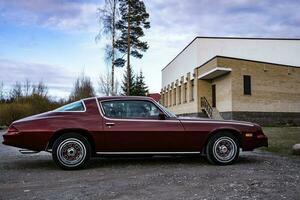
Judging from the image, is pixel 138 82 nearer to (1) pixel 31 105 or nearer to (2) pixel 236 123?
(1) pixel 31 105

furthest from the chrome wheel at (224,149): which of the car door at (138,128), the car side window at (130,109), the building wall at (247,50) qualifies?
the building wall at (247,50)

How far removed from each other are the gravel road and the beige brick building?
26521 mm

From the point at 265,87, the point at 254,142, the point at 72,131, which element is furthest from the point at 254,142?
the point at 265,87

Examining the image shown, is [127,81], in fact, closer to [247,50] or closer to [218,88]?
[218,88]

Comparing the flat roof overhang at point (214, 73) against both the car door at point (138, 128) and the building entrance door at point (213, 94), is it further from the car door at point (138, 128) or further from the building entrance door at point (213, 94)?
the car door at point (138, 128)

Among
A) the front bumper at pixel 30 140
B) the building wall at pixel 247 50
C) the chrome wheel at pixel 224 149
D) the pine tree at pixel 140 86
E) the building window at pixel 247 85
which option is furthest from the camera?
the pine tree at pixel 140 86

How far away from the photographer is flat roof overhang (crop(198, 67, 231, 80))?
120 feet

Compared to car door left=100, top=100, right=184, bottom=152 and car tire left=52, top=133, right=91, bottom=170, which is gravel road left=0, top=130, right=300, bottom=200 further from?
car door left=100, top=100, right=184, bottom=152

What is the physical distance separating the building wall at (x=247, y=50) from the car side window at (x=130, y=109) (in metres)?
36.9

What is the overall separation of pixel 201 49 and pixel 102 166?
1489 inches

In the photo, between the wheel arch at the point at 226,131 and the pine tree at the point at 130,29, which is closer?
the wheel arch at the point at 226,131

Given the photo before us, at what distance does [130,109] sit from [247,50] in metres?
39.8

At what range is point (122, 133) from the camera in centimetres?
923

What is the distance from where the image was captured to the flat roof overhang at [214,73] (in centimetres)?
3663
